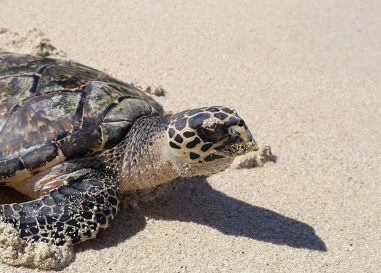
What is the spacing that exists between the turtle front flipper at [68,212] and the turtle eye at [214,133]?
0.64m

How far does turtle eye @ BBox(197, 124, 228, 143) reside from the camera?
127 inches

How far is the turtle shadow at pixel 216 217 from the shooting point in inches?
136

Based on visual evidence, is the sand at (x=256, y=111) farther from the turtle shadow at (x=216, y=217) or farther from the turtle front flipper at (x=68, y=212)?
the turtle front flipper at (x=68, y=212)

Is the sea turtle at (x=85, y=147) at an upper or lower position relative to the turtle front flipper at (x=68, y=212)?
upper

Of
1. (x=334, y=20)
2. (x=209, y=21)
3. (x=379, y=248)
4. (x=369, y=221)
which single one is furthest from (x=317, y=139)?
(x=334, y=20)

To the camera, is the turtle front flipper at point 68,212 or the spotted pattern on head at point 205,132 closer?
the turtle front flipper at point 68,212

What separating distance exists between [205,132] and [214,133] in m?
0.05

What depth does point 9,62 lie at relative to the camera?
12.4 feet

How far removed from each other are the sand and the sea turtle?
8.8 inches

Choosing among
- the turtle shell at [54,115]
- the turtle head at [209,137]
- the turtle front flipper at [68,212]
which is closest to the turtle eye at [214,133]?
the turtle head at [209,137]

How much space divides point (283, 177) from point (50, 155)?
5.77ft

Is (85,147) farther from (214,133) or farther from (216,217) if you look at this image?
(216,217)

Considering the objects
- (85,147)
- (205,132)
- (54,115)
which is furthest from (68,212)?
(205,132)

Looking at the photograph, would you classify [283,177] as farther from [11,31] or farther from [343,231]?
[11,31]
